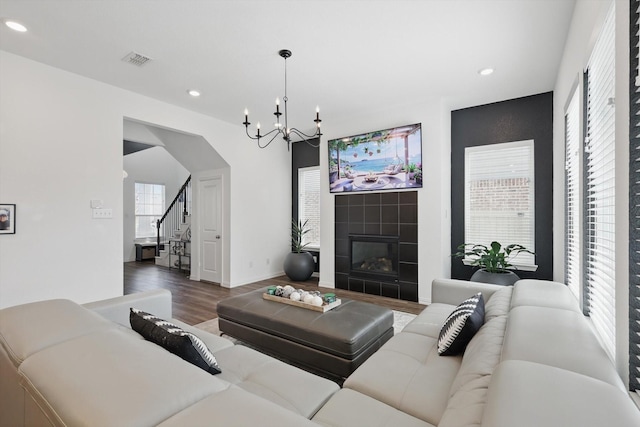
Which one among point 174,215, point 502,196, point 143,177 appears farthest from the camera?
point 143,177

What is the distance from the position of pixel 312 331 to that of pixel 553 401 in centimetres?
166

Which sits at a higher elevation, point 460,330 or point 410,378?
point 460,330

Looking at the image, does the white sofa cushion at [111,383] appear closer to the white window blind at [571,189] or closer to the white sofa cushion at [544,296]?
the white sofa cushion at [544,296]

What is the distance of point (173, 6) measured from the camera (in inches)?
89.0

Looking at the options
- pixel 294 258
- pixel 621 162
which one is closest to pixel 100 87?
pixel 294 258

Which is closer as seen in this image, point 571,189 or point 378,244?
point 571,189

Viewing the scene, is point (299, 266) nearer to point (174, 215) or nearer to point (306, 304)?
point (306, 304)

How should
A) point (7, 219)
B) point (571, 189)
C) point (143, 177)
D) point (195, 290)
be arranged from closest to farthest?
point (571, 189), point (7, 219), point (195, 290), point (143, 177)

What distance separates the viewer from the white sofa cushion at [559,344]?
93cm

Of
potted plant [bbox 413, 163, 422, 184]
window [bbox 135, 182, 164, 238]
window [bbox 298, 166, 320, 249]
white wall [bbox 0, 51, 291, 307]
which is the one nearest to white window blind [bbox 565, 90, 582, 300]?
potted plant [bbox 413, 163, 422, 184]

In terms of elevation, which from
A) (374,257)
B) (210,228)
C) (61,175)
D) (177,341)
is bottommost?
(374,257)

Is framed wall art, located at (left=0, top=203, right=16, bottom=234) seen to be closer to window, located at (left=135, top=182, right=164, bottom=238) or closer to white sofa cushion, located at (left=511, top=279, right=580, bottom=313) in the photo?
white sofa cushion, located at (left=511, top=279, right=580, bottom=313)

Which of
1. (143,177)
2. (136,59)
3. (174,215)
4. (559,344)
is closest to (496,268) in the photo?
(559,344)

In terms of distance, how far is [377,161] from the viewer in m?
4.61
